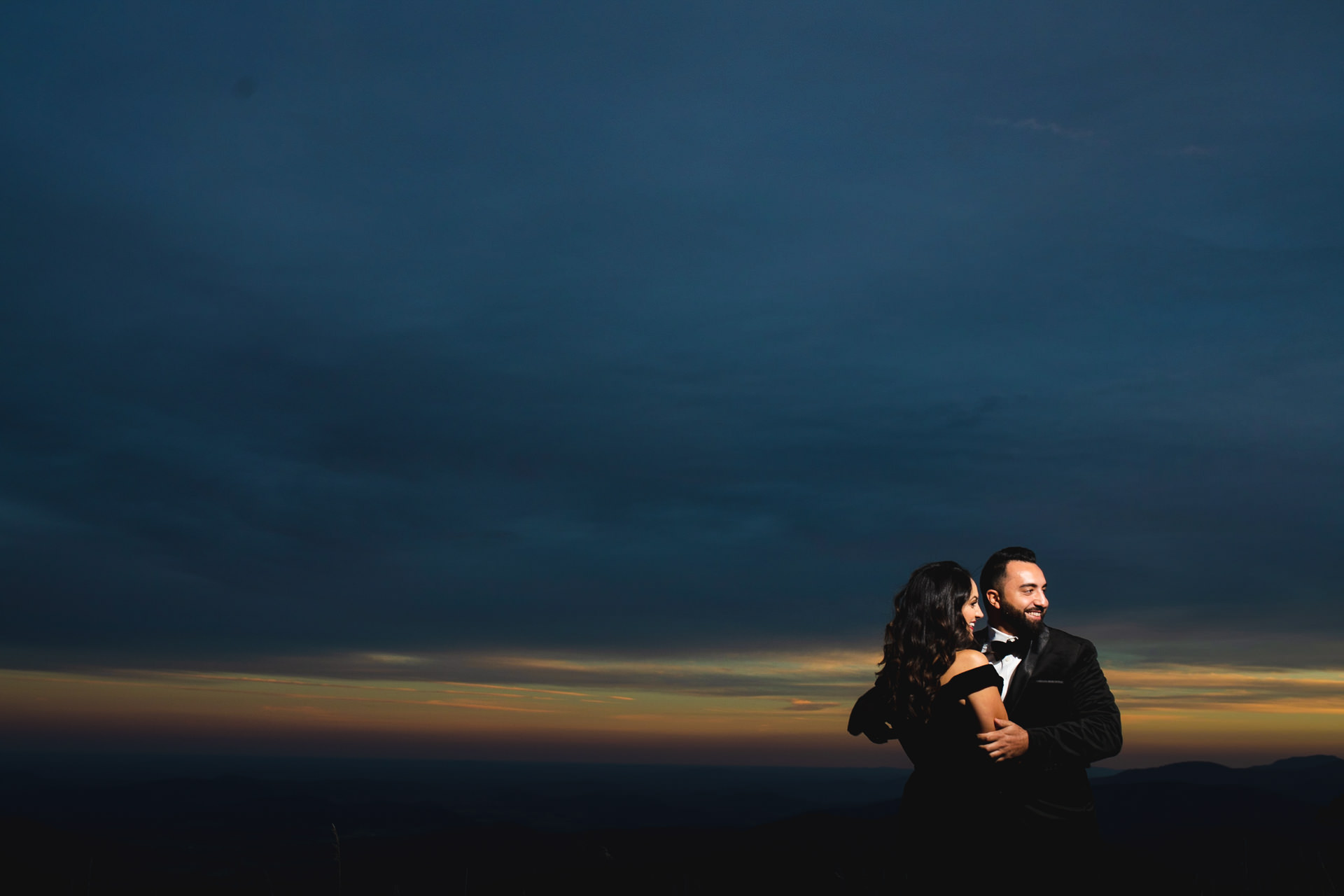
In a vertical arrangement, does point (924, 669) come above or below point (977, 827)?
above

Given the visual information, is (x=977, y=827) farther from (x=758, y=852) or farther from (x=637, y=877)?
(x=758, y=852)

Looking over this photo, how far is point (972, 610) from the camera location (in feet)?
15.4

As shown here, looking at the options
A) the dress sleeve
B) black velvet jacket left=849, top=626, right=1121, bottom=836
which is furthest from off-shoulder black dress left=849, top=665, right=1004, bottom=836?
black velvet jacket left=849, top=626, right=1121, bottom=836

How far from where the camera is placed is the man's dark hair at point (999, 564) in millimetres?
5676

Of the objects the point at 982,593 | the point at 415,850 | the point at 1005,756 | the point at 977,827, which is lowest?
the point at 415,850

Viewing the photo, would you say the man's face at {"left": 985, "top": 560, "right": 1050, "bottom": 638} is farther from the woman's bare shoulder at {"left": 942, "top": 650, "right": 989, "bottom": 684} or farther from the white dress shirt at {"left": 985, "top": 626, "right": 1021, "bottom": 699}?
the woman's bare shoulder at {"left": 942, "top": 650, "right": 989, "bottom": 684}

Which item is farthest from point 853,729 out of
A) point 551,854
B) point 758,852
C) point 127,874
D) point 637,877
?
point 127,874

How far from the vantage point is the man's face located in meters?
5.51

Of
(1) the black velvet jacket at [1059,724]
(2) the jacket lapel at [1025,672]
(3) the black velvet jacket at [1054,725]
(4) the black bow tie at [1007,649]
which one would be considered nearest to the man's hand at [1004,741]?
(3) the black velvet jacket at [1054,725]

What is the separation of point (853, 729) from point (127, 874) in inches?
7967

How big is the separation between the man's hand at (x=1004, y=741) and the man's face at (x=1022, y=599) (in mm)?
1091

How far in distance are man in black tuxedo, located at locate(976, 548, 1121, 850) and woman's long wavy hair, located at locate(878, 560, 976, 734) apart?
0.36 metres

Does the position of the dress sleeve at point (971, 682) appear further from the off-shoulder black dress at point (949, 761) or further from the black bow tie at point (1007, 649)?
the black bow tie at point (1007, 649)

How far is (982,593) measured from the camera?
5.83 meters
